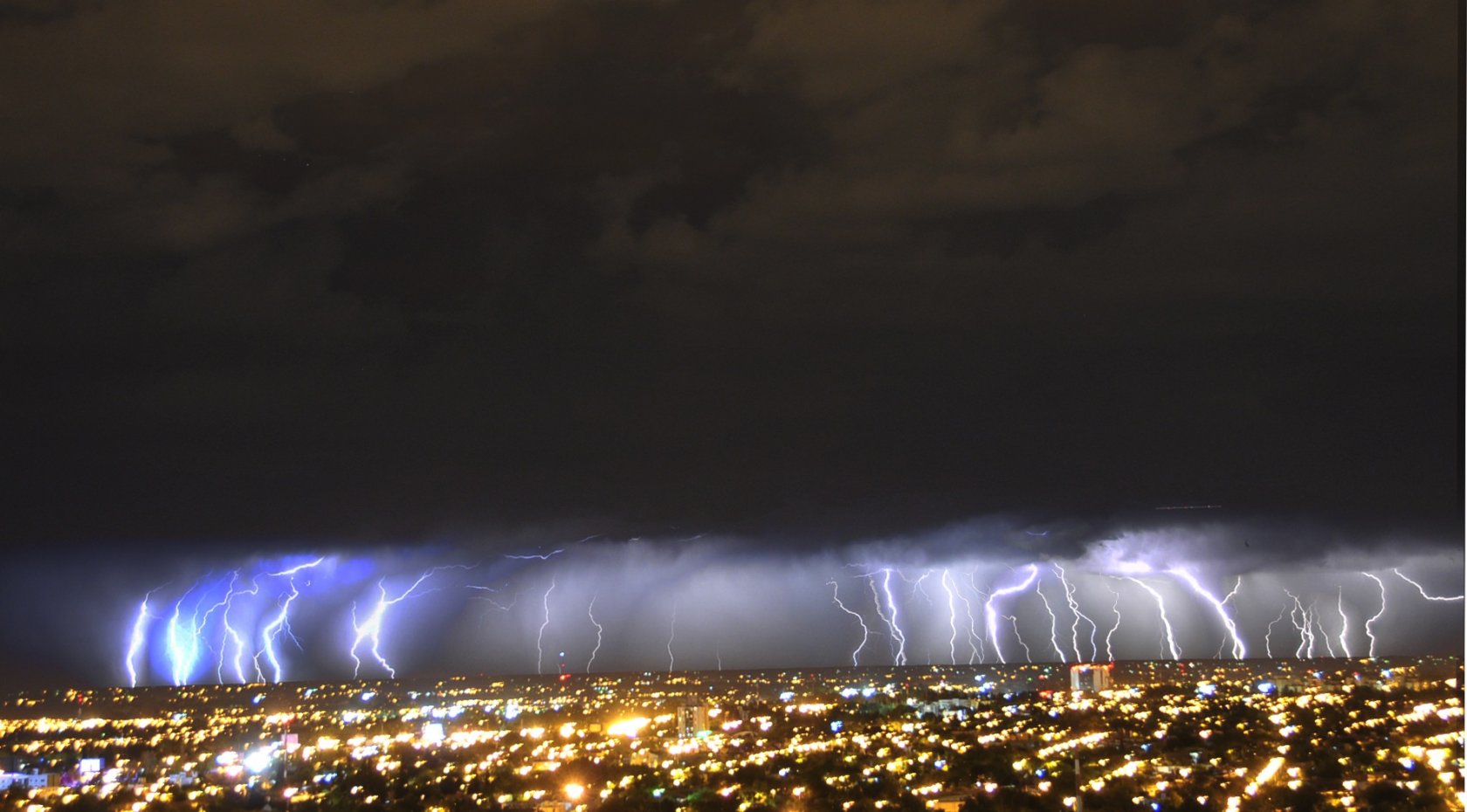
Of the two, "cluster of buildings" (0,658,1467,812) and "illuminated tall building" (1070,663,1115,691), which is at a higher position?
"cluster of buildings" (0,658,1467,812)

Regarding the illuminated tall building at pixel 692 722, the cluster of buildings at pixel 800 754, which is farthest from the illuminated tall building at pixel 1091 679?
the illuminated tall building at pixel 692 722

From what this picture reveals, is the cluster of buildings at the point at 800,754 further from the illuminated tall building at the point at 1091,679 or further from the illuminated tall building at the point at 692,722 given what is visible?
the illuminated tall building at the point at 1091,679

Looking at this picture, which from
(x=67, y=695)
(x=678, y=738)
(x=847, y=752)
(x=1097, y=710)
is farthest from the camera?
(x=67, y=695)

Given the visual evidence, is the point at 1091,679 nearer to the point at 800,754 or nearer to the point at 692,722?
the point at 692,722

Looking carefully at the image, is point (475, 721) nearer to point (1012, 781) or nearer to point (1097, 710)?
point (1097, 710)

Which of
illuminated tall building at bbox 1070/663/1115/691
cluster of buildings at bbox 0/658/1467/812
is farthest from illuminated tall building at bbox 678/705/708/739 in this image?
illuminated tall building at bbox 1070/663/1115/691

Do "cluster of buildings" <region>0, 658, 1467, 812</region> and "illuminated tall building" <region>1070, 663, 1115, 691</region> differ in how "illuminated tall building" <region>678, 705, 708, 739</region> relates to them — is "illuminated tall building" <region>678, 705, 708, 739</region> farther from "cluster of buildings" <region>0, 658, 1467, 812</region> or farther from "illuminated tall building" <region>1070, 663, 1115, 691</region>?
"illuminated tall building" <region>1070, 663, 1115, 691</region>

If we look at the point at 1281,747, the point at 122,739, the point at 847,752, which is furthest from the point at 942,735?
the point at 122,739

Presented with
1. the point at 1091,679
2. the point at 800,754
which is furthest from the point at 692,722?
the point at 1091,679
